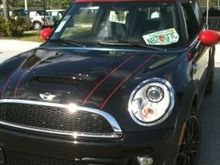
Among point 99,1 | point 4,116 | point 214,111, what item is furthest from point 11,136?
point 214,111

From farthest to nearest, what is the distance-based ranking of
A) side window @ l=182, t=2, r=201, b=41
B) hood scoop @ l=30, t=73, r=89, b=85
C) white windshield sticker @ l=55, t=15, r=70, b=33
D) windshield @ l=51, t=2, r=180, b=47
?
white windshield sticker @ l=55, t=15, r=70, b=33 < side window @ l=182, t=2, r=201, b=41 < windshield @ l=51, t=2, r=180, b=47 < hood scoop @ l=30, t=73, r=89, b=85

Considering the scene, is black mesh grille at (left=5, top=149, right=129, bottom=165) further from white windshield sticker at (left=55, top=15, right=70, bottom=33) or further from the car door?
white windshield sticker at (left=55, top=15, right=70, bottom=33)

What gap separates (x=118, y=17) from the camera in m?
5.31

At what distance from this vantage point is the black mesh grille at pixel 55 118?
3.67 metres

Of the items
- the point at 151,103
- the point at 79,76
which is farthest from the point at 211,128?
the point at 79,76

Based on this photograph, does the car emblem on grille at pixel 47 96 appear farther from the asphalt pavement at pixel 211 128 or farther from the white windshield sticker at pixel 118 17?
the asphalt pavement at pixel 211 128

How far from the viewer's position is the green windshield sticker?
490 cm

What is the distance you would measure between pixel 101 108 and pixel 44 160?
624 millimetres

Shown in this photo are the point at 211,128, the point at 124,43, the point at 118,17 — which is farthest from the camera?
the point at 211,128

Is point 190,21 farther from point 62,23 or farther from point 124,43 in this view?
point 62,23

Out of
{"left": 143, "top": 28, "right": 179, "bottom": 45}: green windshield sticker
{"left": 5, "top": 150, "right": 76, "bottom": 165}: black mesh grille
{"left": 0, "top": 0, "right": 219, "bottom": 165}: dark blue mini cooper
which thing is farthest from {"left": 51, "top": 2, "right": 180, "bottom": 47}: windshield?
{"left": 5, "top": 150, "right": 76, "bottom": 165}: black mesh grille

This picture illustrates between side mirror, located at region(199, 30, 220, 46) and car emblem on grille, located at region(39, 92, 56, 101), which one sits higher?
side mirror, located at region(199, 30, 220, 46)

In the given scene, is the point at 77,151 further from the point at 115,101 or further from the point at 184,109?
the point at 184,109

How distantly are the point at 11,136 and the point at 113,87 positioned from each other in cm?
89
